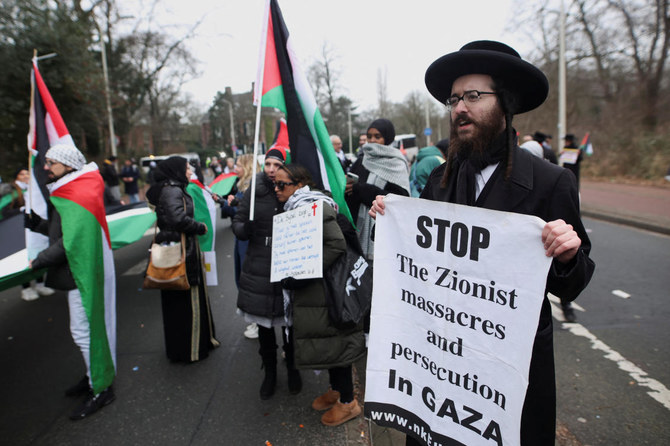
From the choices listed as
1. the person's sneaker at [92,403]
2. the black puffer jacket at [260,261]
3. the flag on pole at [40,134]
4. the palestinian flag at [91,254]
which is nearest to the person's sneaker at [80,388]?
the person's sneaker at [92,403]

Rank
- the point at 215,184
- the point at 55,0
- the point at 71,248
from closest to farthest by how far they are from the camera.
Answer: the point at 71,248, the point at 215,184, the point at 55,0

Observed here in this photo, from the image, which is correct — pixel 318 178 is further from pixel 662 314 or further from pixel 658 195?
pixel 658 195

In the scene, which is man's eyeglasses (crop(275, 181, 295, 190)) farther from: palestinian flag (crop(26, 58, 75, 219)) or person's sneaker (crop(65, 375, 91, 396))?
person's sneaker (crop(65, 375, 91, 396))

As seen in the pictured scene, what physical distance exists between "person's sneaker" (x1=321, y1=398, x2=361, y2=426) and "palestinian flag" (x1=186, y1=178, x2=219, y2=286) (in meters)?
1.72

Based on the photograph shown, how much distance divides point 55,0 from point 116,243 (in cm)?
1661

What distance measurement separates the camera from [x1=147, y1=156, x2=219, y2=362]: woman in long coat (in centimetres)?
355

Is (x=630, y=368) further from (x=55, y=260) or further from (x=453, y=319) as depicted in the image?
(x=55, y=260)

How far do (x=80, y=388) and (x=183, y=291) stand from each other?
106 centimetres

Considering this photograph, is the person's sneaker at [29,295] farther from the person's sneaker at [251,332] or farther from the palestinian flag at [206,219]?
the person's sneaker at [251,332]

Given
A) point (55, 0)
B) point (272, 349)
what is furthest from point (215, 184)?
point (55, 0)

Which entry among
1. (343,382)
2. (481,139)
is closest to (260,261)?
(343,382)

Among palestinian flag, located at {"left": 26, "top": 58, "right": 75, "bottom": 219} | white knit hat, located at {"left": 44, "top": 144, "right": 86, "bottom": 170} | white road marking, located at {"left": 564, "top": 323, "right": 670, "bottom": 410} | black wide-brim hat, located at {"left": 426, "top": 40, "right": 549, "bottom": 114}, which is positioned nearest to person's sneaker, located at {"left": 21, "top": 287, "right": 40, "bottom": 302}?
palestinian flag, located at {"left": 26, "top": 58, "right": 75, "bottom": 219}

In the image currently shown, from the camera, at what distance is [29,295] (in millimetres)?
5652

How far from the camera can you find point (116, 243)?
17.4 feet
